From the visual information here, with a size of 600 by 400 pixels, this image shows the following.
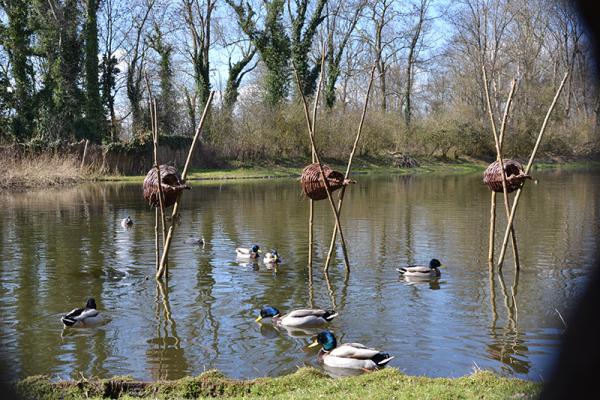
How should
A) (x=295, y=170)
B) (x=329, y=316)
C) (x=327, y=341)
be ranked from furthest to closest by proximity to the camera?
(x=295, y=170), (x=329, y=316), (x=327, y=341)

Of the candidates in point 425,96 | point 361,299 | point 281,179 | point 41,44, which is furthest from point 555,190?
point 425,96

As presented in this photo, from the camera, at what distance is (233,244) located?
644 inches

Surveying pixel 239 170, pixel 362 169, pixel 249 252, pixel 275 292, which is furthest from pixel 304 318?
pixel 362 169

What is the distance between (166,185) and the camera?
11.4 meters

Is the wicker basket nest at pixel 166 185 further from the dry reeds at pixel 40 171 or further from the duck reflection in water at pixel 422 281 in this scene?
the dry reeds at pixel 40 171

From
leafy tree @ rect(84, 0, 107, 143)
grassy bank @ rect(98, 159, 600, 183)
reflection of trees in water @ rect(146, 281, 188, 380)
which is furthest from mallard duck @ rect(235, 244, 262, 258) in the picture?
leafy tree @ rect(84, 0, 107, 143)

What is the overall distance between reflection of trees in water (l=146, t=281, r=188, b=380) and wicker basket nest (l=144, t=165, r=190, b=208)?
7.35 feet

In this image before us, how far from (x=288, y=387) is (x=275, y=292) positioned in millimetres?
4967

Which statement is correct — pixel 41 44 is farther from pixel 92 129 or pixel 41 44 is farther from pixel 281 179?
pixel 281 179

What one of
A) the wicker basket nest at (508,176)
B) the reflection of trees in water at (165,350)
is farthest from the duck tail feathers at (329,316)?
the wicker basket nest at (508,176)

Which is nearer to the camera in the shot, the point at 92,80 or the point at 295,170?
the point at 92,80

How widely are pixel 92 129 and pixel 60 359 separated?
36.6 metres

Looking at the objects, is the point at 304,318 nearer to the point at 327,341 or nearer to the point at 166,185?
the point at 327,341

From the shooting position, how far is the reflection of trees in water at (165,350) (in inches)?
287
